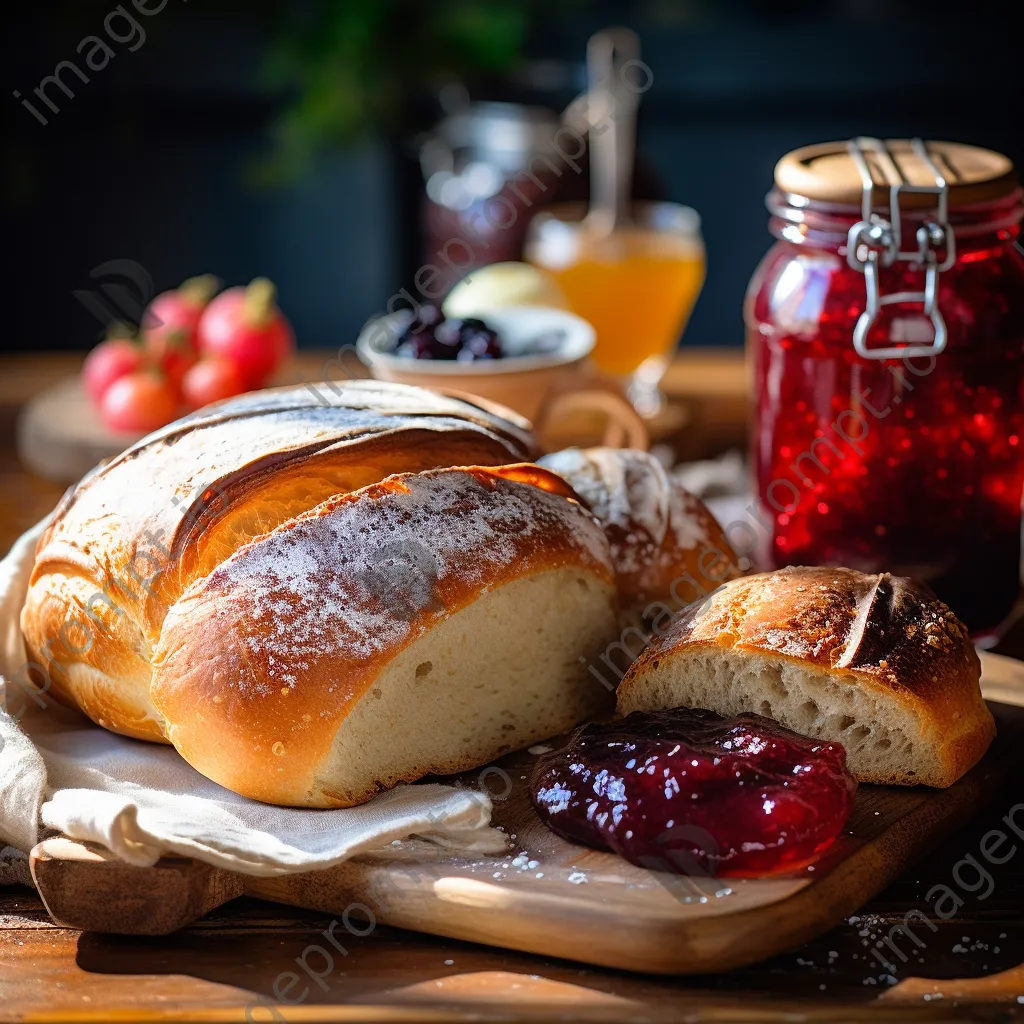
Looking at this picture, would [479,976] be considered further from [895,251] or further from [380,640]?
[895,251]

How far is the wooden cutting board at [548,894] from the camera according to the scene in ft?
5.21

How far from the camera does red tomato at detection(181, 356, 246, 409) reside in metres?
3.58

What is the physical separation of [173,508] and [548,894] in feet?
2.48

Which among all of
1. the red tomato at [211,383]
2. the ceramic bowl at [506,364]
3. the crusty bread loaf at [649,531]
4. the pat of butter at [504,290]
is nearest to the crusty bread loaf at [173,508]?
the crusty bread loaf at [649,531]

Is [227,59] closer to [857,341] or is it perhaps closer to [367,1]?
[367,1]

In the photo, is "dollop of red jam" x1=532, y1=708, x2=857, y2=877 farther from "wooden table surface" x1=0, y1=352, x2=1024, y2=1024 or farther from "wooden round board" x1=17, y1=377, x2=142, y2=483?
"wooden round board" x1=17, y1=377, x2=142, y2=483

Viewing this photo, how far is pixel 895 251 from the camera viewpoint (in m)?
2.20

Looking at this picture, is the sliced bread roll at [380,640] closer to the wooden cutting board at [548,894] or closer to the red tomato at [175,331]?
the wooden cutting board at [548,894]

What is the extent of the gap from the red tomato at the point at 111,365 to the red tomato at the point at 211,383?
13 cm

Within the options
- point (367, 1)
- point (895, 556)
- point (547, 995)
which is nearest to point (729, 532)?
point (895, 556)

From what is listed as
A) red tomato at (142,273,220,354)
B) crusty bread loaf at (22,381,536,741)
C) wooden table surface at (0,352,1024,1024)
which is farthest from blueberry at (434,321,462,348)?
wooden table surface at (0,352,1024,1024)

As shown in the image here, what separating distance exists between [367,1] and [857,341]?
400 cm

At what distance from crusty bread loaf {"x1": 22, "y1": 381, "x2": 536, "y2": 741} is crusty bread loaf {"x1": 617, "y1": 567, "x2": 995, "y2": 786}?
48 cm

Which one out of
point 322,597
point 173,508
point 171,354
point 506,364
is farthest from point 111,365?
point 322,597
